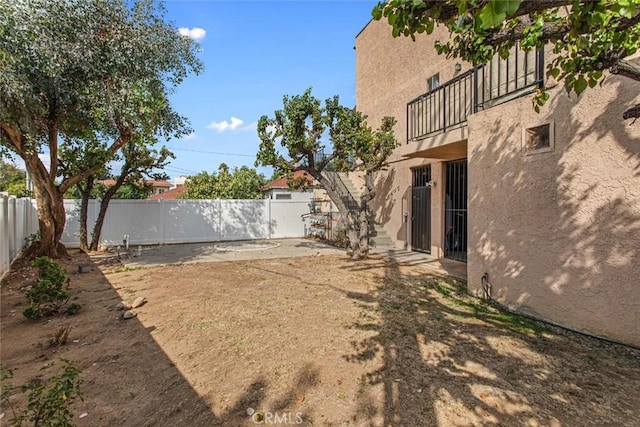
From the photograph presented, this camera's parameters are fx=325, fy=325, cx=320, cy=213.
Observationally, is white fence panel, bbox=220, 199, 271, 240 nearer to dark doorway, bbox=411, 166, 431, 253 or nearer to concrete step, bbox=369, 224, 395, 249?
concrete step, bbox=369, 224, 395, 249

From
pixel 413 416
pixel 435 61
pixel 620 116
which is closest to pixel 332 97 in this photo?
pixel 435 61

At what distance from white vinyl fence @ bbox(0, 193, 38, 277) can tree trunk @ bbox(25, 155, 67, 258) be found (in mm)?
553

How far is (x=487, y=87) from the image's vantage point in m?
6.90

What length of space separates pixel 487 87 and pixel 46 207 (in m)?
11.2

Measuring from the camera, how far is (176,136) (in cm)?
981

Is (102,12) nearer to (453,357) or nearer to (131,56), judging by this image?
(131,56)

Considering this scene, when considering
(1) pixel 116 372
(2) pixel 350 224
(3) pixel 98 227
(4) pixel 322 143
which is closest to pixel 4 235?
(3) pixel 98 227

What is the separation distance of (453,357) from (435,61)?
29.3 feet

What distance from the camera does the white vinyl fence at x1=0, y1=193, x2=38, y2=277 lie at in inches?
279

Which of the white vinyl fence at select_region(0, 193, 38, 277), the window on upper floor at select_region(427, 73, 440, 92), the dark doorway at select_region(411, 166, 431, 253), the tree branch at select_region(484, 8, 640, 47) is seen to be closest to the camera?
the tree branch at select_region(484, 8, 640, 47)

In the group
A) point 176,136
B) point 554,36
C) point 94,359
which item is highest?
point 176,136

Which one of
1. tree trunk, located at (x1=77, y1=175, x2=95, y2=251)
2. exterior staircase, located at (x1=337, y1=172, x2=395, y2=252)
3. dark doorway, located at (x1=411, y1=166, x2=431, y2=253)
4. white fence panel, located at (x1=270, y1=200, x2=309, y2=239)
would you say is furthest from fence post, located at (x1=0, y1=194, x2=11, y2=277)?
dark doorway, located at (x1=411, y1=166, x2=431, y2=253)

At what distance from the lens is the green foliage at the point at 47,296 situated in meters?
4.88

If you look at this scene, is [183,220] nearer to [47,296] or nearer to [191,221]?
[191,221]
